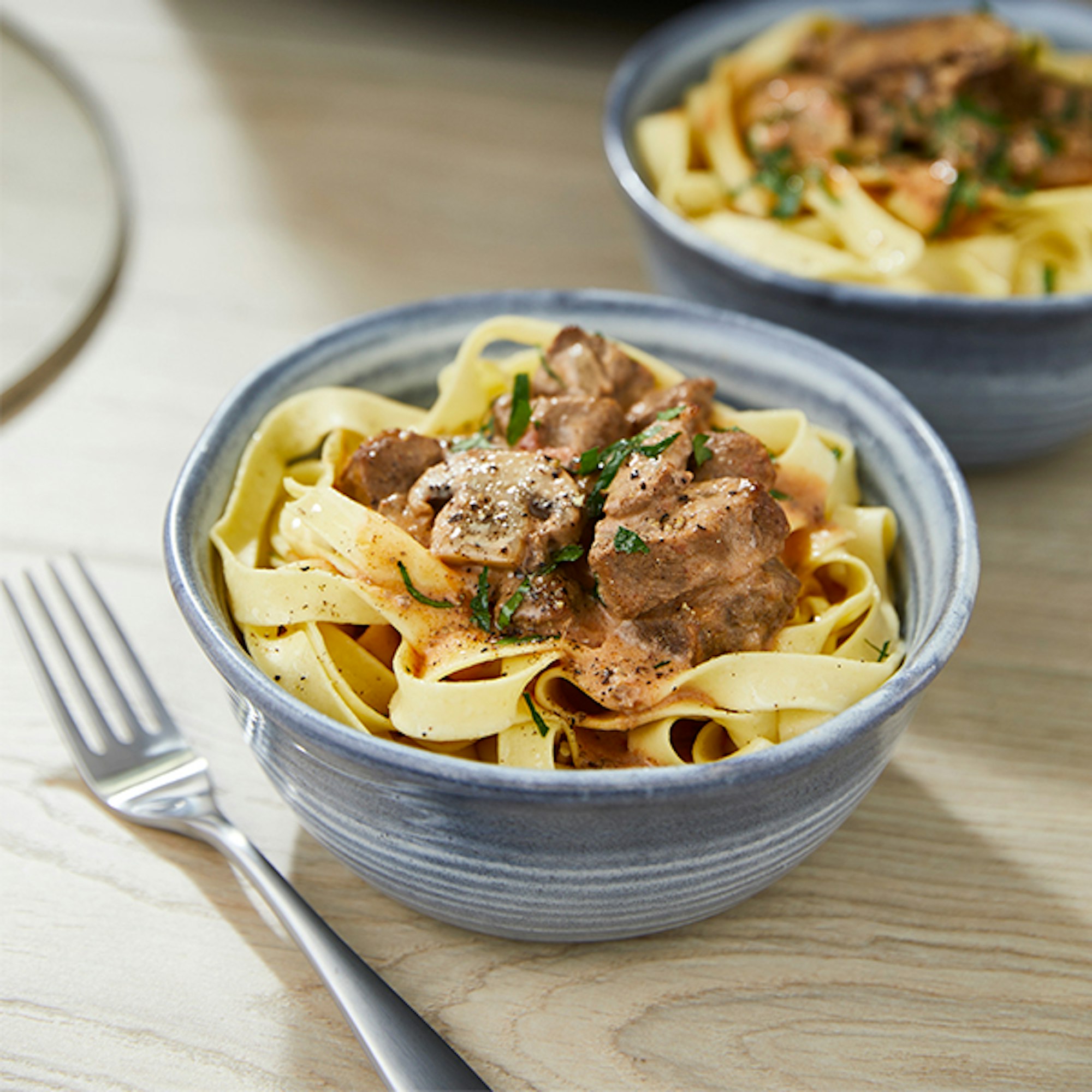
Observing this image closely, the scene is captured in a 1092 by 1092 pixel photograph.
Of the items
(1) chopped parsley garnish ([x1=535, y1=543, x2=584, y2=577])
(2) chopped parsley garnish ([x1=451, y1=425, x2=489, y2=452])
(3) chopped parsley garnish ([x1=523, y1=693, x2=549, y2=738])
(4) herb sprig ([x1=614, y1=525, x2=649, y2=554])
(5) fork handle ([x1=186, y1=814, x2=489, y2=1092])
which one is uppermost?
(2) chopped parsley garnish ([x1=451, y1=425, x2=489, y2=452])

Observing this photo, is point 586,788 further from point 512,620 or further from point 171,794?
point 171,794

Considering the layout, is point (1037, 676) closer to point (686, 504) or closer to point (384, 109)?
point (686, 504)

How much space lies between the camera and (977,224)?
9.32ft

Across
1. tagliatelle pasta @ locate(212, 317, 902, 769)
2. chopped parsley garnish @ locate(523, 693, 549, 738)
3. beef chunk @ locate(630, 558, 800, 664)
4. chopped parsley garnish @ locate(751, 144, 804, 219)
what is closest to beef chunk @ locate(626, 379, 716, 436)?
tagliatelle pasta @ locate(212, 317, 902, 769)

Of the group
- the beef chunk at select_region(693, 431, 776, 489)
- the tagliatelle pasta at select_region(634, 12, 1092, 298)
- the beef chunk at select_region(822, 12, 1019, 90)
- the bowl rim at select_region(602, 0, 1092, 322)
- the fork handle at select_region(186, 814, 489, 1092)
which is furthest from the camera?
the beef chunk at select_region(822, 12, 1019, 90)

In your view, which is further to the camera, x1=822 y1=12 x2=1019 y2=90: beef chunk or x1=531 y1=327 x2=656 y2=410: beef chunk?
x1=822 y1=12 x2=1019 y2=90: beef chunk

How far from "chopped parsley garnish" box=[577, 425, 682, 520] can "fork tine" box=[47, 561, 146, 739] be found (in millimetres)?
897

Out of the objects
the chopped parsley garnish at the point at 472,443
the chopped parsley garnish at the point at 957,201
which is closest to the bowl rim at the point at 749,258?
the chopped parsley garnish at the point at 957,201

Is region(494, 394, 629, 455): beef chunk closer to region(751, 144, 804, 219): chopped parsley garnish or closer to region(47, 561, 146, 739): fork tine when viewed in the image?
region(47, 561, 146, 739): fork tine

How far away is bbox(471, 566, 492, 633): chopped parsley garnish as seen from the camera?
5.75ft

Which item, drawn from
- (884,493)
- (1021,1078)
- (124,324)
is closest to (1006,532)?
(884,493)

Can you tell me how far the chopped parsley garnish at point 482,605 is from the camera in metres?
1.75

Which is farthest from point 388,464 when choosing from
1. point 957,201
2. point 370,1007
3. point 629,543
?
point 957,201

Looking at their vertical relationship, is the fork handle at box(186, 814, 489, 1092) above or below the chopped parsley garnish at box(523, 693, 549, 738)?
below
